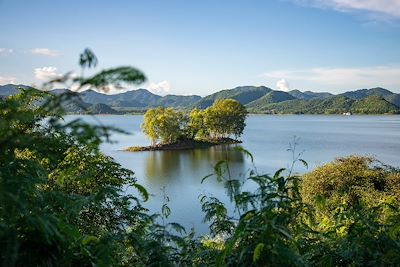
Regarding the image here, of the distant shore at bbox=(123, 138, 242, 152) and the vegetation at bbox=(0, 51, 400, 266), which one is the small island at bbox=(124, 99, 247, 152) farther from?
the vegetation at bbox=(0, 51, 400, 266)

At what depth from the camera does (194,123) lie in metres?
74.2

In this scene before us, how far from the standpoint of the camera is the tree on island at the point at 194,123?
66938 millimetres

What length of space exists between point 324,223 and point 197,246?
6.99ft

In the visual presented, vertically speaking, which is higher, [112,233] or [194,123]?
[112,233]

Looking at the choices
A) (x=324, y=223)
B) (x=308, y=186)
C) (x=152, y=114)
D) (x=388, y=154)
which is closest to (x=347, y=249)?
(x=324, y=223)

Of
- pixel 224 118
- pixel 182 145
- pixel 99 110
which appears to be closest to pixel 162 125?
pixel 182 145

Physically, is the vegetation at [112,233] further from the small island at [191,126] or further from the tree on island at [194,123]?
the tree on island at [194,123]

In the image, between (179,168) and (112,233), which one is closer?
(112,233)

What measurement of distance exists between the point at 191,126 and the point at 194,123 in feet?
5.41

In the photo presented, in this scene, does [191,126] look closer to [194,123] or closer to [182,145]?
[194,123]

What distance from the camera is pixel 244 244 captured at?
117 inches

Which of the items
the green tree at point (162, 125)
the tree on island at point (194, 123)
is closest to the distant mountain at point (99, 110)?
the tree on island at point (194, 123)

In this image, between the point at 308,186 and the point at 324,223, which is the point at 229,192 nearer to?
the point at 324,223

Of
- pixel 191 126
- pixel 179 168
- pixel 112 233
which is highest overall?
pixel 112 233
